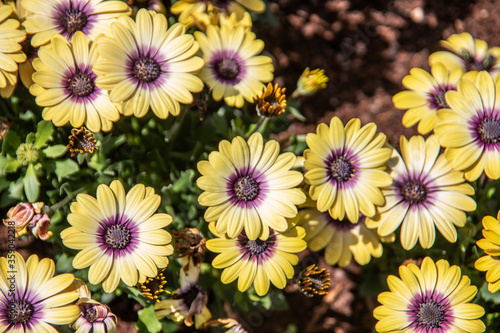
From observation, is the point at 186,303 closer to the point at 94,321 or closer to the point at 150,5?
the point at 94,321

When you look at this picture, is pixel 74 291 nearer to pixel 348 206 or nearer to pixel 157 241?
pixel 157 241

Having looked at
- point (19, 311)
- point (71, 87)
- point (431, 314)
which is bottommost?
point (19, 311)

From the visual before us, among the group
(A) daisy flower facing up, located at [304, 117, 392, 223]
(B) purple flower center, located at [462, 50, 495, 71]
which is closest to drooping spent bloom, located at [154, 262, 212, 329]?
(A) daisy flower facing up, located at [304, 117, 392, 223]

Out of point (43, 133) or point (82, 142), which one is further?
point (43, 133)

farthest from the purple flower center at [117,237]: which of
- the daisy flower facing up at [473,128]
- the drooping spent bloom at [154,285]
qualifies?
the daisy flower facing up at [473,128]

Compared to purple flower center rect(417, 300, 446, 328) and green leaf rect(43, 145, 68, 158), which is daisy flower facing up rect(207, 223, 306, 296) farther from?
green leaf rect(43, 145, 68, 158)

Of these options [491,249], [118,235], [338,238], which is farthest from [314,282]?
[118,235]
